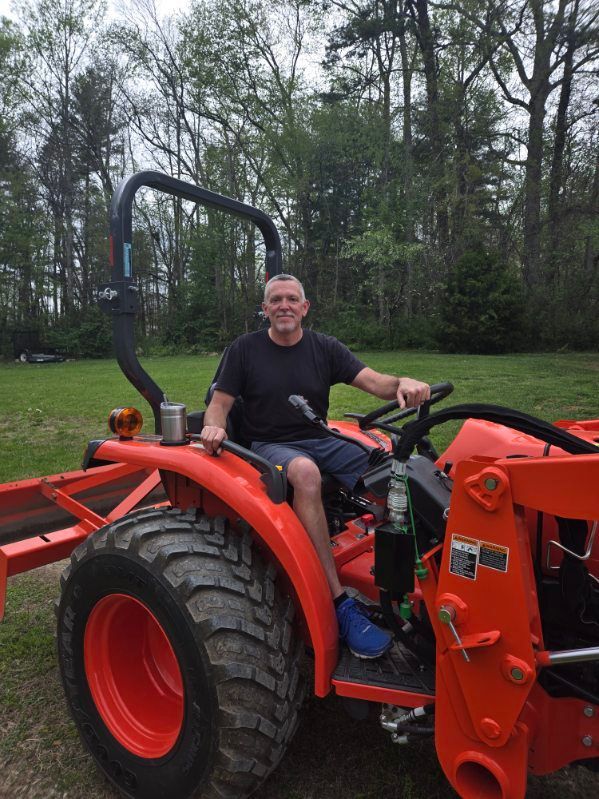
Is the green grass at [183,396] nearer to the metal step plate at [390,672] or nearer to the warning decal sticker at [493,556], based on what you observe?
the metal step plate at [390,672]

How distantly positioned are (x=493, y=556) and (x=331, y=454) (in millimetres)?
1043

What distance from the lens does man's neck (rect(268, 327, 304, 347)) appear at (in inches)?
105

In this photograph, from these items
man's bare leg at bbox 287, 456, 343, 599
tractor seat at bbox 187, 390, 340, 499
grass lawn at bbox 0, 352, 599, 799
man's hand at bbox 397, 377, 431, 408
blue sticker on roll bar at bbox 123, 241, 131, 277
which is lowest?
grass lawn at bbox 0, 352, 599, 799

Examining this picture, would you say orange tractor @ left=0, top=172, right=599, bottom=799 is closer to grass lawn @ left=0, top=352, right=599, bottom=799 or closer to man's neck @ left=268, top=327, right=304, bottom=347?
grass lawn @ left=0, top=352, right=599, bottom=799

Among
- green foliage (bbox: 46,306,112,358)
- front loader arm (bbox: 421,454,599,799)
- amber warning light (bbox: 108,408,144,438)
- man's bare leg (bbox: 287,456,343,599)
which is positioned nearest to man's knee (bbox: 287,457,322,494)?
man's bare leg (bbox: 287,456,343,599)

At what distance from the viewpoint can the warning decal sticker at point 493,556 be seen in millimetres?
1405

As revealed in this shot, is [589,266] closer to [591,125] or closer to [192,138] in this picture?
[591,125]

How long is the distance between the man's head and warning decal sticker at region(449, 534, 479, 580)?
1381 mm

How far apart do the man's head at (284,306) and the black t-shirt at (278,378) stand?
81 millimetres

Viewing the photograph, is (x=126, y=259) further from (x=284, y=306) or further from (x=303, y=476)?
(x=303, y=476)

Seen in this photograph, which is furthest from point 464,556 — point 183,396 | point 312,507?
point 183,396

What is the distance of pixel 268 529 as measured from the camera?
178 cm

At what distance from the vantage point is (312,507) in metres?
2.00

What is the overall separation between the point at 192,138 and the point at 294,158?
6300mm
